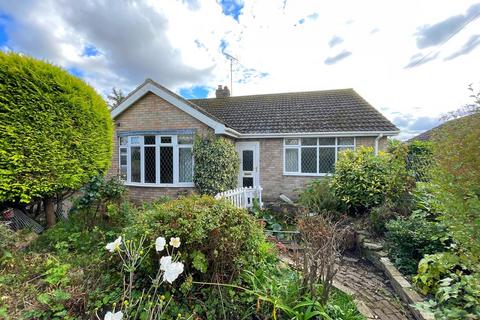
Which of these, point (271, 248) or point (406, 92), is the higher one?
point (406, 92)

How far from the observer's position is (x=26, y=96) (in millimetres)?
4715

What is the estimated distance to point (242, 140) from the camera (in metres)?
11.3

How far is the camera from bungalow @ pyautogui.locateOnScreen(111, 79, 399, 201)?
9742mm

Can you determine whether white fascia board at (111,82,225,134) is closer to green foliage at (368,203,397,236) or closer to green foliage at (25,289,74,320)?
green foliage at (368,203,397,236)

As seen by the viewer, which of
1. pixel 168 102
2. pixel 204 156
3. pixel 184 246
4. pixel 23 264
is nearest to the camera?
pixel 184 246

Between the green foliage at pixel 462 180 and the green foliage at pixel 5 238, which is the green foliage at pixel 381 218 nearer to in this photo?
the green foliage at pixel 462 180

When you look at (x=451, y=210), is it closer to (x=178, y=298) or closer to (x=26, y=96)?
(x=178, y=298)

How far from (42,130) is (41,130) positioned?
2 centimetres

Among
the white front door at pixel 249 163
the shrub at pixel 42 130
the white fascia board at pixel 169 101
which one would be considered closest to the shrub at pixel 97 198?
the shrub at pixel 42 130

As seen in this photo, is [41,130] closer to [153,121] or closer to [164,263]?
[164,263]

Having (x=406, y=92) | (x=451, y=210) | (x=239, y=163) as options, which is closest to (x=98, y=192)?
(x=239, y=163)

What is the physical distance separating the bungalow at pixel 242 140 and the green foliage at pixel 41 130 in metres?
3.78

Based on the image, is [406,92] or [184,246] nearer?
[184,246]

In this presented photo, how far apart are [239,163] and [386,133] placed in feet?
20.8
